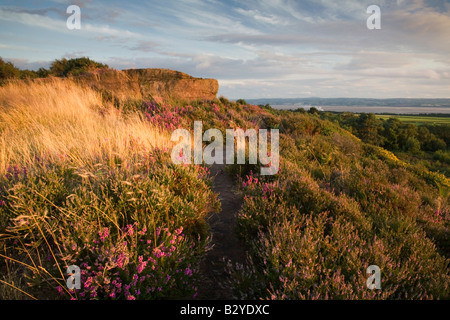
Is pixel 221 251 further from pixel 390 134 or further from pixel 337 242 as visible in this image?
pixel 390 134

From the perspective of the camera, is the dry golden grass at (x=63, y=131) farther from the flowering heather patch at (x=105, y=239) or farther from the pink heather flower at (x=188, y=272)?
the pink heather flower at (x=188, y=272)

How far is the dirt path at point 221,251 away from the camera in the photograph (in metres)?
2.62

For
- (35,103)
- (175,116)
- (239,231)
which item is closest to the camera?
(239,231)

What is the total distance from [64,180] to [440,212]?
7594mm

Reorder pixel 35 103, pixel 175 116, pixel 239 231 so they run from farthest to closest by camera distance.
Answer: pixel 175 116 < pixel 35 103 < pixel 239 231

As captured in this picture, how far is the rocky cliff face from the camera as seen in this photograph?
13.2 meters

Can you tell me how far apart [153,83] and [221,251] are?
13210mm

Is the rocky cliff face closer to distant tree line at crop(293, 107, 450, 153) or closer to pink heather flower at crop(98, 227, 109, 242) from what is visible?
pink heather flower at crop(98, 227, 109, 242)

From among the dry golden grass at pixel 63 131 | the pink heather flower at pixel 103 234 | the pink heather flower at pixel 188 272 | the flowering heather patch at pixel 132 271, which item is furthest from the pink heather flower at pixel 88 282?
the dry golden grass at pixel 63 131

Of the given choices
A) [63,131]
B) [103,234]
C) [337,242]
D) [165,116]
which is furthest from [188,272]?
[165,116]

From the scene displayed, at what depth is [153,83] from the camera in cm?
1413

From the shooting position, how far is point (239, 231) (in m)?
3.38
